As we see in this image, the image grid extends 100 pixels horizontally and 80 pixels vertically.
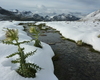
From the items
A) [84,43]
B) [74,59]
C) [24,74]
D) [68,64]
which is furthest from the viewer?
[84,43]

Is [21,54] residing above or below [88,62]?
above

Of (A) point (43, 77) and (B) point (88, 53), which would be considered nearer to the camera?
(A) point (43, 77)

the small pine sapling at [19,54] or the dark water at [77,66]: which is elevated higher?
the small pine sapling at [19,54]

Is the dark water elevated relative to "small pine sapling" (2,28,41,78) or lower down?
lower down

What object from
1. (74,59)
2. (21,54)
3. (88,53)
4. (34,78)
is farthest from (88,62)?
(21,54)

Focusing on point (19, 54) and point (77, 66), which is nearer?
point (19, 54)

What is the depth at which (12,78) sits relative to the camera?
21.3ft

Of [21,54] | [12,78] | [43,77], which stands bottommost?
[43,77]

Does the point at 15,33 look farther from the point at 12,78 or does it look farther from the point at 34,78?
the point at 34,78

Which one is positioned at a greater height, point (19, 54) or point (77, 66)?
point (19, 54)

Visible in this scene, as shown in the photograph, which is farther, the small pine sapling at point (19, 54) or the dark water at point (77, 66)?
the dark water at point (77, 66)

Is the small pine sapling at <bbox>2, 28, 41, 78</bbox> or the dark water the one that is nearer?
the small pine sapling at <bbox>2, 28, 41, 78</bbox>

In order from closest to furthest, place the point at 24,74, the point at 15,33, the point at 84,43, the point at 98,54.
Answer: the point at 15,33
the point at 24,74
the point at 98,54
the point at 84,43

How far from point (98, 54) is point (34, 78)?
996 cm
